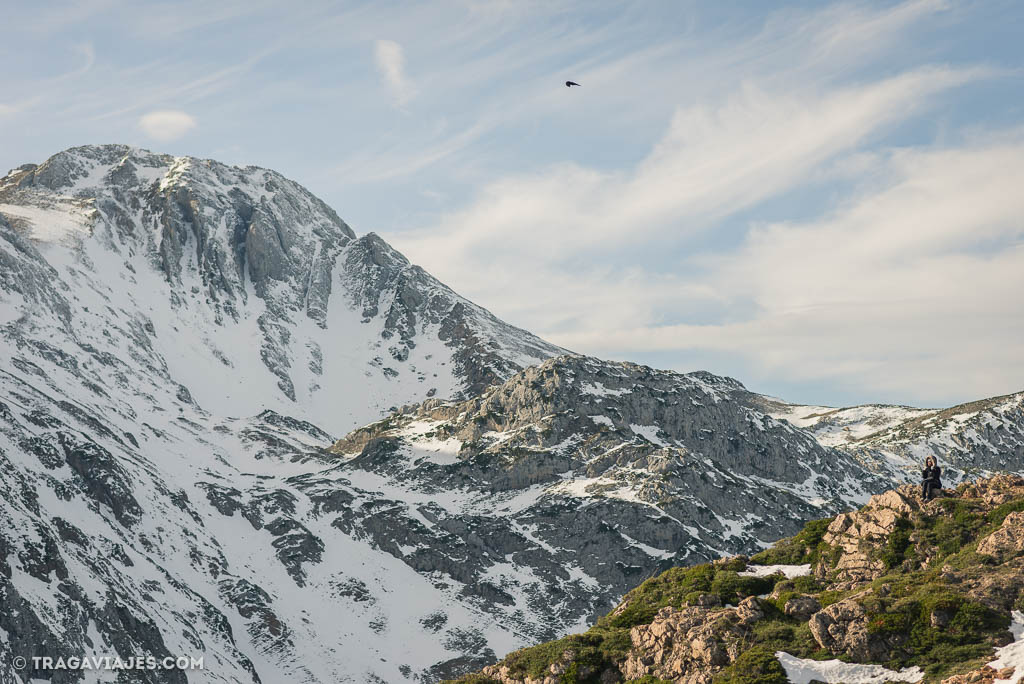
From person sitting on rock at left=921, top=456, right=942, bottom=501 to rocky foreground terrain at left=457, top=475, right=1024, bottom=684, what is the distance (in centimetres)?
81

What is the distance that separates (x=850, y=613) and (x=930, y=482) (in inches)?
723

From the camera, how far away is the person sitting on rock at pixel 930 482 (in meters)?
76.2

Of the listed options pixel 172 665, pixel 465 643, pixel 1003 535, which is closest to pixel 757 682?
pixel 1003 535

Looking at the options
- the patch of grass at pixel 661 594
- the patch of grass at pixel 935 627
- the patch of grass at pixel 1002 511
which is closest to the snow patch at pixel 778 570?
the patch of grass at pixel 661 594

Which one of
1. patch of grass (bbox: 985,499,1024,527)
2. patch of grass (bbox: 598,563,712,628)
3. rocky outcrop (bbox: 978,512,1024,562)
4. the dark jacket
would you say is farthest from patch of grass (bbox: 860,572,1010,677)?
patch of grass (bbox: 598,563,712,628)

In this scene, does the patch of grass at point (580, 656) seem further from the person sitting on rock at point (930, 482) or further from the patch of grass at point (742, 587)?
the person sitting on rock at point (930, 482)

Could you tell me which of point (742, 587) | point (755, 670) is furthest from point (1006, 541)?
point (755, 670)

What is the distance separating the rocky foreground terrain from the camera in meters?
59.6

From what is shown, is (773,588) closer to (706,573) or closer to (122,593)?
(706,573)

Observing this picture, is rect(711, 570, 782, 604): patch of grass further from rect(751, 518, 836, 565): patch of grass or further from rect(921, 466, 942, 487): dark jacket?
rect(921, 466, 942, 487): dark jacket

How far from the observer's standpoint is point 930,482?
7675 cm

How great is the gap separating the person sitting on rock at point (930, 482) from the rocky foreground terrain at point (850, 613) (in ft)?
2.66

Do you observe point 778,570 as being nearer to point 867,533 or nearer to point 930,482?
point 867,533

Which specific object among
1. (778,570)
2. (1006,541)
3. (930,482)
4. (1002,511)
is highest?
(930,482)
